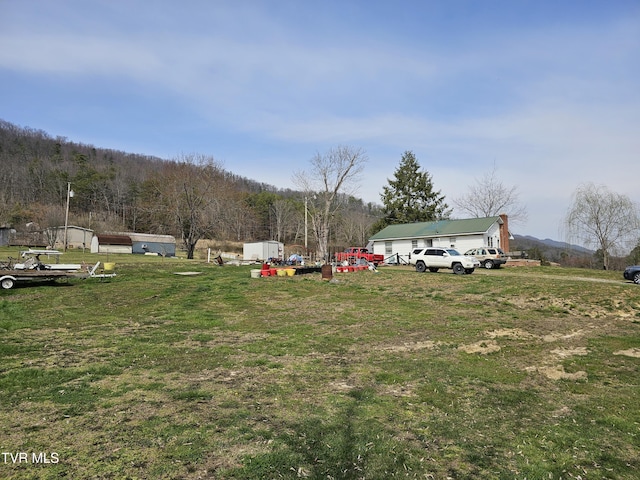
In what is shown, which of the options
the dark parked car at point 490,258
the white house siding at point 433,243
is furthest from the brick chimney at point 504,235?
the dark parked car at point 490,258

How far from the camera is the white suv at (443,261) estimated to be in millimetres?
24234

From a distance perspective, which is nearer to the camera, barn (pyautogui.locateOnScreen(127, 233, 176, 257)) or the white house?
the white house

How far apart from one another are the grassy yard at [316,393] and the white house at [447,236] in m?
26.3

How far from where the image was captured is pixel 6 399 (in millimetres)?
5047

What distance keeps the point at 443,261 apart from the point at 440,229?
57.2ft

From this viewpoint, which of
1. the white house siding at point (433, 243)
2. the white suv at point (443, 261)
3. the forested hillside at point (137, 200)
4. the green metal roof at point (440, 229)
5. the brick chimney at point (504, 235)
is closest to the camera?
the white suv at point (443, 261)

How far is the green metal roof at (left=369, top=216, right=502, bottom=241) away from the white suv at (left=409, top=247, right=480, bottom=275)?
47.1ft

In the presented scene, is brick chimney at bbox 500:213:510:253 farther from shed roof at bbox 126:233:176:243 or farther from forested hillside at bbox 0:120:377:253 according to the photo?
shed roof at bbox 126:233:176:243

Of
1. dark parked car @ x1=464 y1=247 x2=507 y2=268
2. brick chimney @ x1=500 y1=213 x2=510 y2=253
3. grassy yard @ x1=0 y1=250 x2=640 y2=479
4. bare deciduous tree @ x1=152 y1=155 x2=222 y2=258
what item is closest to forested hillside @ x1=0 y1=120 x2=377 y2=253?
bare deciduous tree @ x1=152 y1=155 x2=222 y2=258

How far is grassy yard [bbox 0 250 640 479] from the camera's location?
3824 millimetres

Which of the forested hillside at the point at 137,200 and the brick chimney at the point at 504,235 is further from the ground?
the forested hillside at the point at 137,200

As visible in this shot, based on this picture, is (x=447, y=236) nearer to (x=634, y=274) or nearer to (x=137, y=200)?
(x=634, y=274)

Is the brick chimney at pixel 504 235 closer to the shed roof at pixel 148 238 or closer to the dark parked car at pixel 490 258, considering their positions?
the dark parked car at pixel 490 258

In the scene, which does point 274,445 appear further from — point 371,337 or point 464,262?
point 464,262
